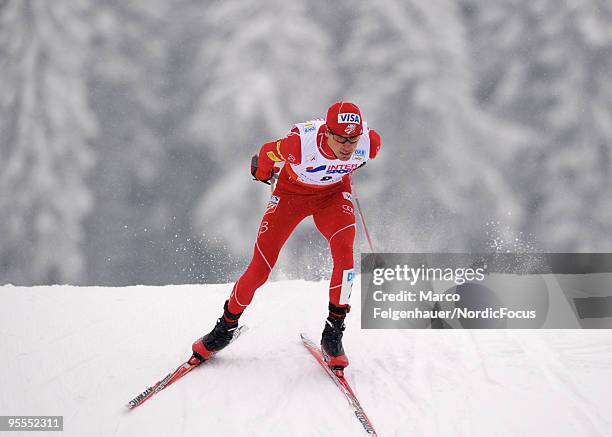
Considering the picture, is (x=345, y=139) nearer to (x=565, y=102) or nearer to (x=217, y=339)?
(x=217, y=339)

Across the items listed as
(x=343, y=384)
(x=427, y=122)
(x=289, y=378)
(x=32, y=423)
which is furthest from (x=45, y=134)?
(x=343, y=384)

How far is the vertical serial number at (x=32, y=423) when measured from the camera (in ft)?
10.6

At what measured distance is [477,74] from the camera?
11250 mm

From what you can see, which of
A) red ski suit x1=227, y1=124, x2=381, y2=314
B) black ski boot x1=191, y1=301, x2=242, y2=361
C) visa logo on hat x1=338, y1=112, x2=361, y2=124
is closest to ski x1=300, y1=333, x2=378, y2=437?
red ski suit x1=227, y1=124, x2=381, y2=314

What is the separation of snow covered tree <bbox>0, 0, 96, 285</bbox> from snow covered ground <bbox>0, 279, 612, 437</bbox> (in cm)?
684

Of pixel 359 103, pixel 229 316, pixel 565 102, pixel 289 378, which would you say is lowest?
pixel 289 378

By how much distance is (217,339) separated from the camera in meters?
4.16

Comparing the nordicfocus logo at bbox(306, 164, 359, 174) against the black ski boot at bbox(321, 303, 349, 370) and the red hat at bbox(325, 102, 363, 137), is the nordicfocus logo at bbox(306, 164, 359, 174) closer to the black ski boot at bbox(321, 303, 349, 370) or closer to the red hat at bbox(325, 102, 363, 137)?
the red hat at bbox(325, 102, 363, 137)

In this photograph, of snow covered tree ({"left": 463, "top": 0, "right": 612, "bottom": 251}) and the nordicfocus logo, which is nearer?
the nordicfocus logo

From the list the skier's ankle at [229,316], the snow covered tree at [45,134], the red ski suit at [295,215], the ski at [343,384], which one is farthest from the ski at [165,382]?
the snow covered tree at [45,134]

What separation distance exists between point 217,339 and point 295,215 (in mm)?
1098

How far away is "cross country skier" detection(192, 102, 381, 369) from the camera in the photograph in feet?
13.0

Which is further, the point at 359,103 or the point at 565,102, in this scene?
the point at 359,103

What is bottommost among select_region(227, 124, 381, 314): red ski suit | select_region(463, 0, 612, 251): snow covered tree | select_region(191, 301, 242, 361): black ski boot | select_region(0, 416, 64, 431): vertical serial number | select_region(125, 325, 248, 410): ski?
select_region(0, 416, 64, 431): vertical serial number
